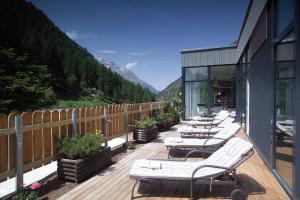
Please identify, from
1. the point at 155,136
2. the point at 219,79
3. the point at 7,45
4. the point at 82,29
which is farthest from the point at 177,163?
the point at 82,29

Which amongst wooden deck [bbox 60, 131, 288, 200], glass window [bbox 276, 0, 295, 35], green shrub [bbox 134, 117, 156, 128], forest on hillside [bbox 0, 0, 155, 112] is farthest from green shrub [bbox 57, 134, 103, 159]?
forest on hillside [bbox 0, 0, 155, 112]

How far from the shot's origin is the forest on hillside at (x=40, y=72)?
2086cm

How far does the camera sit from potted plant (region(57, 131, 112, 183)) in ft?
18.0

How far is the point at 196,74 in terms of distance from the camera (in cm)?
1778

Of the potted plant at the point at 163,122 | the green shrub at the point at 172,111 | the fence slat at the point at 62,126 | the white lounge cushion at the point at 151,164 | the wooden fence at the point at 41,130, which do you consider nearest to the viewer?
the wooden fence at the point at 41,130

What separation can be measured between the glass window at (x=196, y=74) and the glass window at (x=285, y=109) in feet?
39.5

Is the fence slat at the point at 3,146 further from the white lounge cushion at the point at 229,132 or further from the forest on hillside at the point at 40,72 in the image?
the forest on hillside at the point at 40,72

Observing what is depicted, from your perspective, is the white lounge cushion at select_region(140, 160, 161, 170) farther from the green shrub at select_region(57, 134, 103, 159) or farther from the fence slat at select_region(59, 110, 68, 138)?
the fence slat at select_region(59, 110, 68, 138)

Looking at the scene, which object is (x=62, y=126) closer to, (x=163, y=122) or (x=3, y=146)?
(x=3, y=146)

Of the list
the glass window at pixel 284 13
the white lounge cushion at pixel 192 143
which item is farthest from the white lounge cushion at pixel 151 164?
the glass window at pixel 284 13

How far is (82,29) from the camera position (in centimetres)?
18375

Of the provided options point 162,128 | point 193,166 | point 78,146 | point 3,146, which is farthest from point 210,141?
point 162,128

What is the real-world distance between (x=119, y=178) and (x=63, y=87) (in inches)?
2865

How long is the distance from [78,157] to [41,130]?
0.76 meters
